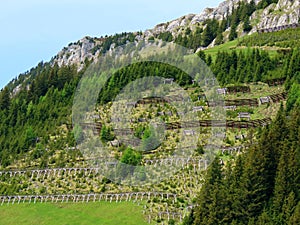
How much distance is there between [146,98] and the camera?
103750mm

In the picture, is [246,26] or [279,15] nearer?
[279,15]

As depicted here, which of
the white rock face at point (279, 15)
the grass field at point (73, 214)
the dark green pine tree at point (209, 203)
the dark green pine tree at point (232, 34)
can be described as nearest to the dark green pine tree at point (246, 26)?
the white rock face at point (279, 15)

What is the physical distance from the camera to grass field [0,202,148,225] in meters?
59.8

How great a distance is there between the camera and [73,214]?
209 ft

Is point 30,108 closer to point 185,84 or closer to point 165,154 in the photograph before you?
point 185,84

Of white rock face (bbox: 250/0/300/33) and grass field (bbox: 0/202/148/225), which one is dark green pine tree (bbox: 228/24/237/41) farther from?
grass field (bbox: 0/202/148/225)

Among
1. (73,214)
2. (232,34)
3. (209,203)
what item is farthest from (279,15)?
(209,203)

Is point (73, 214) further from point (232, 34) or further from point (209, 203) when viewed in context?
point (232, 34)

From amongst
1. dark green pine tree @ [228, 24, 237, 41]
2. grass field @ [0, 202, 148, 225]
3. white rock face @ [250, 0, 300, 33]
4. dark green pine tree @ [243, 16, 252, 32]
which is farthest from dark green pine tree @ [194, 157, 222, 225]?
dark green pine tree @ [243, 16, 252, 32]

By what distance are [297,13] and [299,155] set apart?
116 metres

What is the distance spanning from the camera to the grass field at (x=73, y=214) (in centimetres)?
5978

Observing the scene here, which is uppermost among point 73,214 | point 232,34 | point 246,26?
point 246,26

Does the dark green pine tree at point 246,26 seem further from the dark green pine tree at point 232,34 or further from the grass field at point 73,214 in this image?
the grass field at point 73,214

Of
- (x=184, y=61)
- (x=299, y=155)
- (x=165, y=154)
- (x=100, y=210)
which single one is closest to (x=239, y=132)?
(x=165, y=154)
